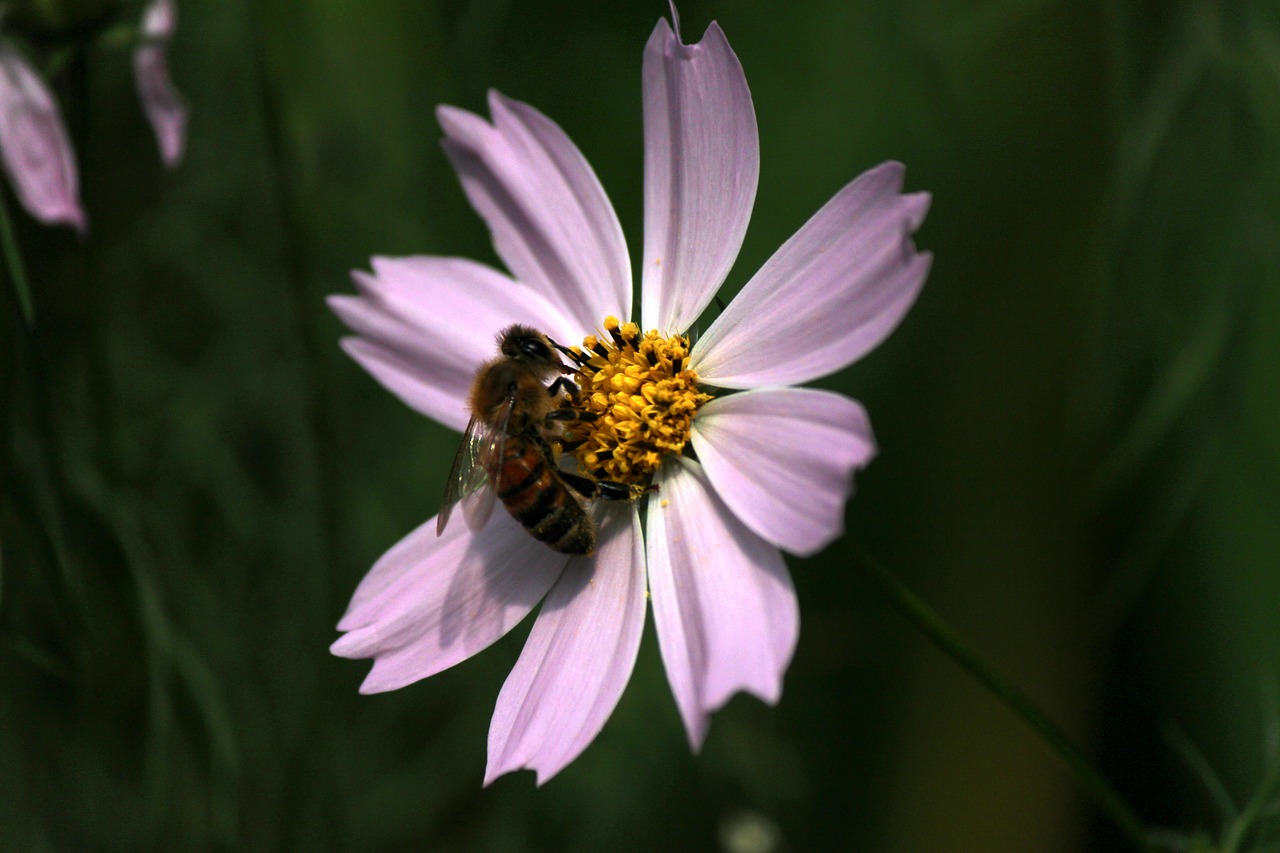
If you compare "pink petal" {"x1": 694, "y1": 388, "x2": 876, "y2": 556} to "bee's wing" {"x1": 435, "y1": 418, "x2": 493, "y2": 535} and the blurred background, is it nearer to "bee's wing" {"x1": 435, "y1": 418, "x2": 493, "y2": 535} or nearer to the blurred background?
"bee's wing" {"x1": 435, "y1": 418, "x2": 493, "y2": 535}

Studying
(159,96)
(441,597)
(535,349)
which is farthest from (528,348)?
(159,96)

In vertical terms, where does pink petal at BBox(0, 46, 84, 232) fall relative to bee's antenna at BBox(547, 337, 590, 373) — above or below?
above

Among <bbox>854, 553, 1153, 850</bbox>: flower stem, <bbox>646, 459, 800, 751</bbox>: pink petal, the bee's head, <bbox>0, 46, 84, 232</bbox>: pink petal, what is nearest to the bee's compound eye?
the bee's head

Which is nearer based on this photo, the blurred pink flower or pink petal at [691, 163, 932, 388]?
pink petal at [691, 163, 932, 388]

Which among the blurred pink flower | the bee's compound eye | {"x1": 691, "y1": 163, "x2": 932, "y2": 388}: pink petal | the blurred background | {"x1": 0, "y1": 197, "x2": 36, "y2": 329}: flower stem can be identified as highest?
the blurred pink flower

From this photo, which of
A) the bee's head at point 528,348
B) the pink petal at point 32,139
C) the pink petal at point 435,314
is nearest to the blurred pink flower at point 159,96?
the pink petal at point 32,139

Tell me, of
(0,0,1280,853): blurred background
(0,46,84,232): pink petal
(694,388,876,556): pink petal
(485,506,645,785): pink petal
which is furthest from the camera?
(0,0,1280,853): blurred background

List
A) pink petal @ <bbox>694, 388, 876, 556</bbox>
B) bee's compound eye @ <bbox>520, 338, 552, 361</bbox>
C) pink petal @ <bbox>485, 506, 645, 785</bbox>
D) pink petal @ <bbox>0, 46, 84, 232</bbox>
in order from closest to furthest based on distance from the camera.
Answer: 1. pink petal @ <bbox>694, 388, 876, 556</bbox>
2. pink petal @ <bbox>485, 506, 645, 785</bbox>
3. bee's compound eye @ <bbox>520, 338, 552, 361</bbox>
4. pink petal @ <bbox>0, 46, 84, 232</bbox>
